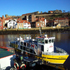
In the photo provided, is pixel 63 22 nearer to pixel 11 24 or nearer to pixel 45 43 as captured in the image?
pixel 11 24

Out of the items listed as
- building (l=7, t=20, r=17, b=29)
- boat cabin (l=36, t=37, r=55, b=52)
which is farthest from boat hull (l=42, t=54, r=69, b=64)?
building (l=7, t=20, r=17, b=29)

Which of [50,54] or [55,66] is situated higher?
[50,54]

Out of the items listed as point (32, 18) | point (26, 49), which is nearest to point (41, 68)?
point (26, 49)

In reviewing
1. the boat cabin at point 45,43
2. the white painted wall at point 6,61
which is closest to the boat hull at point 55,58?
the boat cabin at point 45,43

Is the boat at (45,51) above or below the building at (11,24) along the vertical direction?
below

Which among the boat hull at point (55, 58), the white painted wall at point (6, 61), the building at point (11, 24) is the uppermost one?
the building at point (11, 24)

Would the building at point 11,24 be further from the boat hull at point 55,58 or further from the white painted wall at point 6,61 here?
the white painted wall at point 6,61

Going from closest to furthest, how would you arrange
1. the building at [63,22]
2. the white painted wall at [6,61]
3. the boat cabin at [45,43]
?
the white painted wall at [6,61] < the boat cabin at [45,43] < the building at [63,22]

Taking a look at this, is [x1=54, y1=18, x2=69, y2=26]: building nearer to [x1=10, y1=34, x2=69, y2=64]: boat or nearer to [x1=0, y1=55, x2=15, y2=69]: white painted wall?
[x1=10, y1=34, x2=69, y2=64]: boat

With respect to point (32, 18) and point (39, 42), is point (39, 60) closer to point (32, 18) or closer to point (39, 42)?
point (39, 42)

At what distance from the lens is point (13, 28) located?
2579 inches

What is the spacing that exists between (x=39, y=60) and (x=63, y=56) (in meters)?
3.34

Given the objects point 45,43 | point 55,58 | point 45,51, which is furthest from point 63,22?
point 55,58

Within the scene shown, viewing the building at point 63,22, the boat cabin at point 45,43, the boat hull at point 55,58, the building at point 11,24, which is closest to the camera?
the boat hull at point 55,58
